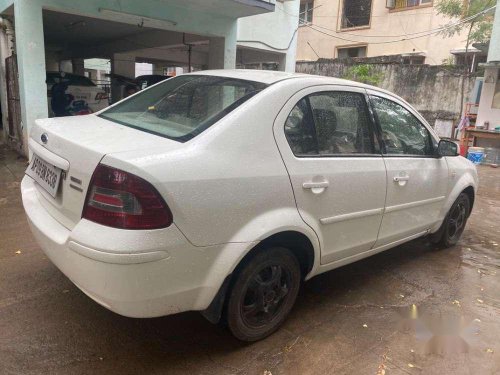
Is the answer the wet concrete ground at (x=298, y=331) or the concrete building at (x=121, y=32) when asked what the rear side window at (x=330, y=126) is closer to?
Answer: the wet concrete ground at (x=298, y=331)

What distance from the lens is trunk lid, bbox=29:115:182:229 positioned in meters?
2.12

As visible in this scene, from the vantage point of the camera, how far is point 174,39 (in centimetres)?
1085

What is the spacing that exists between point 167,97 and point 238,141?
Answer: 94 cm

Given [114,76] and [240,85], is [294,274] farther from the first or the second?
[114,76]

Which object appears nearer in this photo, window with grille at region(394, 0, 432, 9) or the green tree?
the green tree

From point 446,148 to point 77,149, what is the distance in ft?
10.5

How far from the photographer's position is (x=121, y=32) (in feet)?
38.3

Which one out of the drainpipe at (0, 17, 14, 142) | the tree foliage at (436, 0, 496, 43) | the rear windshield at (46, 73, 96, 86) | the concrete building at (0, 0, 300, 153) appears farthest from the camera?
the tree foliage at (436, 0, 496, 43)

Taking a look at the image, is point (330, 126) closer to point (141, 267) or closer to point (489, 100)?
point (141, 267)

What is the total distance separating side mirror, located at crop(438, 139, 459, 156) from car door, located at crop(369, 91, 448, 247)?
0.05m

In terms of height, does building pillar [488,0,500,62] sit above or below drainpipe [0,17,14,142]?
above

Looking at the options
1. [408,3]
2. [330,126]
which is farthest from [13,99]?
[408,3]

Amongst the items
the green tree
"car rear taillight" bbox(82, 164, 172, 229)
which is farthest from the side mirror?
the green tree

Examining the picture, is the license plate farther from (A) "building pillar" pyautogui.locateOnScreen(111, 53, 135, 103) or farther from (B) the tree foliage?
(B) the tree foliage
